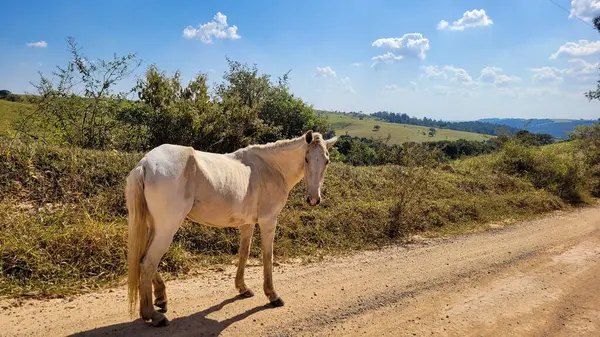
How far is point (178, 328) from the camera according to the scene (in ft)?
13.2

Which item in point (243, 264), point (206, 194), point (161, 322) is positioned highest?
point (206, 194)

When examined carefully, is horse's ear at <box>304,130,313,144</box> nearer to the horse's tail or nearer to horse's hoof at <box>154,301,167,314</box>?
the horse's tail

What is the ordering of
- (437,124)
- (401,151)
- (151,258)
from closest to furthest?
(151,258) < (401,151) < (437,124)

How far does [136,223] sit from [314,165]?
7.05ft

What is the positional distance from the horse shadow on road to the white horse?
0.11 m

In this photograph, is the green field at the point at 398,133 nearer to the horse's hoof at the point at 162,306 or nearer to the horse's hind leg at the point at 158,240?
the horse's hoof at the point at 162,306

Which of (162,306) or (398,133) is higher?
(398,133)

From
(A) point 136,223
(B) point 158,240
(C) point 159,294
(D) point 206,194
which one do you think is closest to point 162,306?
(C) point 159,294

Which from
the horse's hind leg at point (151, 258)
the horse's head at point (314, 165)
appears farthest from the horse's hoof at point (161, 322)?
the horse's head at point (314, 165)

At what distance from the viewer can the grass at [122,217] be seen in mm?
5012

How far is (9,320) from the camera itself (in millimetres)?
3885

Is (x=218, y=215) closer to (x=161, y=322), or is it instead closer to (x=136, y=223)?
(x=136, y=223)

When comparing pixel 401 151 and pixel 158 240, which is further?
pixel 401 151

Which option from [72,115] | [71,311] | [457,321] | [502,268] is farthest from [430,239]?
[72,115]
